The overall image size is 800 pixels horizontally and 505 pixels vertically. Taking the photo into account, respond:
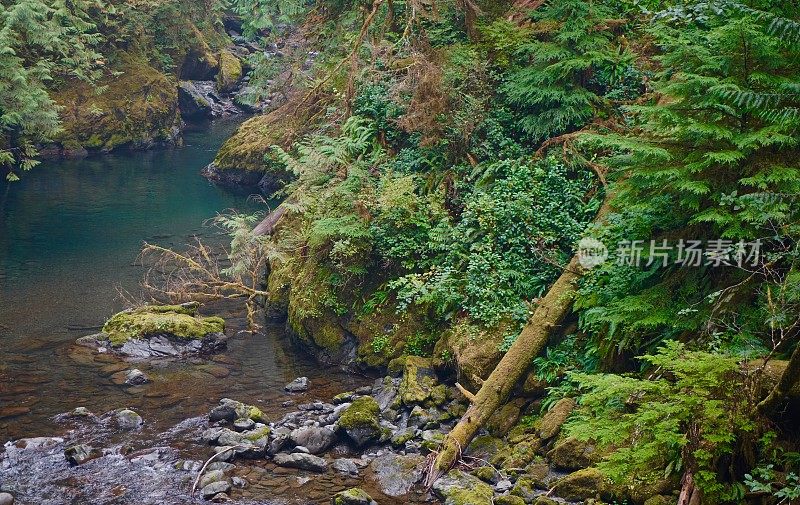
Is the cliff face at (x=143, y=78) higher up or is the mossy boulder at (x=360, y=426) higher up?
the cliff face at (x=143, y=78)

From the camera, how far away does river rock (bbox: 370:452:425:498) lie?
30.8ft

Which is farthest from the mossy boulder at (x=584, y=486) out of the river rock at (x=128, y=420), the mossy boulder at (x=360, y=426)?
the river rock at (x=128, y=420)

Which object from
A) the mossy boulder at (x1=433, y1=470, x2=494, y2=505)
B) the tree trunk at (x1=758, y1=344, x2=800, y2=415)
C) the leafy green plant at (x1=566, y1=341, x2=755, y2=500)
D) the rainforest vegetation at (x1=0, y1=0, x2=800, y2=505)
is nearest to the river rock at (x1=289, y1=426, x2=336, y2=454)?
the rainforest vegetation at (x1=0, y1=0, x2=800, y2=505)

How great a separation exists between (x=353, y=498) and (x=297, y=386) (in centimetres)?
427

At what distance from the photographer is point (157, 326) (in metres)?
14.8

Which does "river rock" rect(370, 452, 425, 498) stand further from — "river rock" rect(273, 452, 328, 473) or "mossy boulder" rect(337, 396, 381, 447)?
"river rock" rect(273, 452, 328, 473)

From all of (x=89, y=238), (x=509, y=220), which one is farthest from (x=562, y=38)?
(x=89, y=238)

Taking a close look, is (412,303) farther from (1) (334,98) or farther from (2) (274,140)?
(2) (274,140)

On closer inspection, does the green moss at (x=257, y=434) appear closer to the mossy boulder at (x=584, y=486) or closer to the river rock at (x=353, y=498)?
the river rock at (x=353, y=498)

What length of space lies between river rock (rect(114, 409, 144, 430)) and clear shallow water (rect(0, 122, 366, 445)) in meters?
0.20

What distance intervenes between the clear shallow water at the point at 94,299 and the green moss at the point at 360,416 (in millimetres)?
1727

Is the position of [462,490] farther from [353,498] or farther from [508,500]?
[353,498]

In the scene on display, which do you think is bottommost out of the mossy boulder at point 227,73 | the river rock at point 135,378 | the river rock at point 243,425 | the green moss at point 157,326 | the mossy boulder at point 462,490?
the river rock at point 135,378

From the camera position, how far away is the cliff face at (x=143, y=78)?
112 ft
